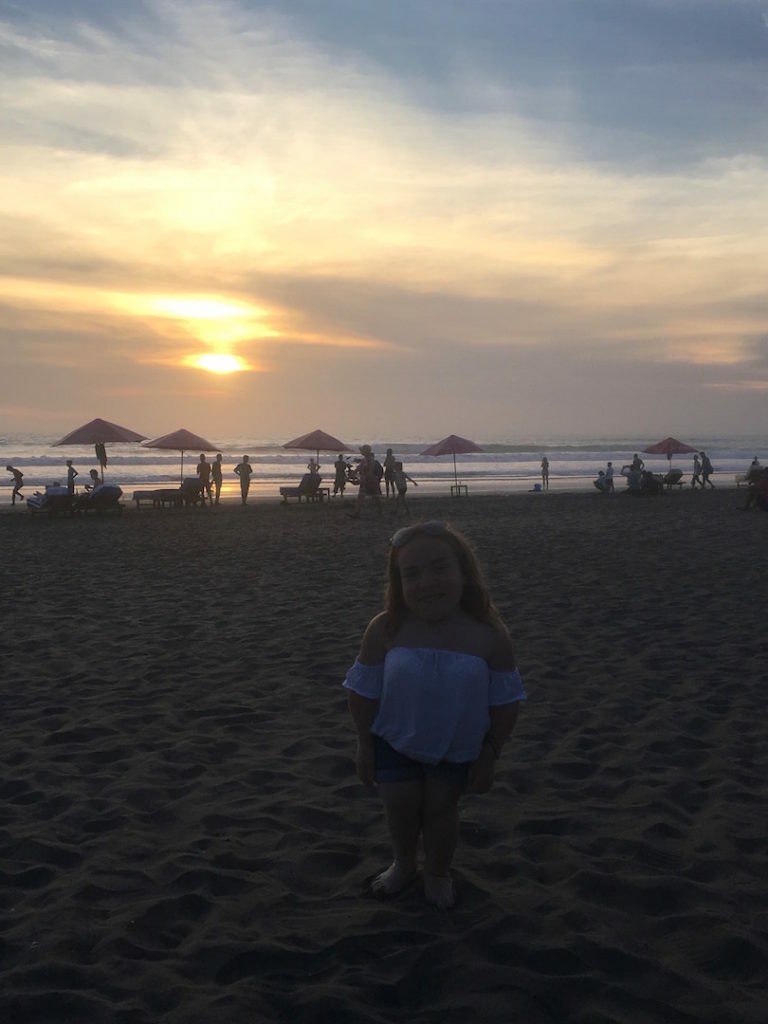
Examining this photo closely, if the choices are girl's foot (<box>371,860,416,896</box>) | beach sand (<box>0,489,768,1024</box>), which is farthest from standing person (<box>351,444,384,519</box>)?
girl's foot (<box>371,860,416,896</box>)

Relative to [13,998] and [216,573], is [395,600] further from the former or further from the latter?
[216,573]

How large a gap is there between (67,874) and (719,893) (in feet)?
8.12

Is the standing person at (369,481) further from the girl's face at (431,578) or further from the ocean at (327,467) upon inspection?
the girl's face at (431,578)

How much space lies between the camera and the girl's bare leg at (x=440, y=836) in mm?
3240

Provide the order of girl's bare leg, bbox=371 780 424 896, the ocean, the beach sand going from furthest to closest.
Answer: the ocean → girl's bare leg, bbox=371 780 424 896 → the beach sand

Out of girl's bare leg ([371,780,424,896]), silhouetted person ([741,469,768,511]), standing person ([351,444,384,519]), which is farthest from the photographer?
standing person ([351,444,384,519])

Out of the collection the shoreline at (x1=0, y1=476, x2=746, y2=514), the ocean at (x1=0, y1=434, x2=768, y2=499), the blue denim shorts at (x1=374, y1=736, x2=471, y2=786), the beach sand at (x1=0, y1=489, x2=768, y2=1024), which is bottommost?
the beach sand at (x1=0, y1=489, x2=768, y2=1024)

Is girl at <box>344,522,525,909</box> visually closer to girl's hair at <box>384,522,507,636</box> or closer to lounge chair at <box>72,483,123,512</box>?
girl's hair at <box>384,522,507,636</box>

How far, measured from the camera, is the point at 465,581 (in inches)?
128

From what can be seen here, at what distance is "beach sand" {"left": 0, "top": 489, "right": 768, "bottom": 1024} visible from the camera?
2.82m

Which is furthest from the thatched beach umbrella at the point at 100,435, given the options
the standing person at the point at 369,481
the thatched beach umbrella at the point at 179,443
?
the standing person at the point at 369,481

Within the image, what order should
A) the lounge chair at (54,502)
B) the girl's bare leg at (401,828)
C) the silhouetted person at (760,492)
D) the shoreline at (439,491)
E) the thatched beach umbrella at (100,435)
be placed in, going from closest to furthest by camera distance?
the girl's bare leg at (401,828)
the silhouetted person at (760,492)
the lounge chair at (54,502)
the thatched beach umbrella at (100,435)
the shoreline at (439,491)

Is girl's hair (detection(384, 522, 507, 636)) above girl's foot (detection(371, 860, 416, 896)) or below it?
above

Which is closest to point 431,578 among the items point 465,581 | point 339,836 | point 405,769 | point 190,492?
point 465,581
